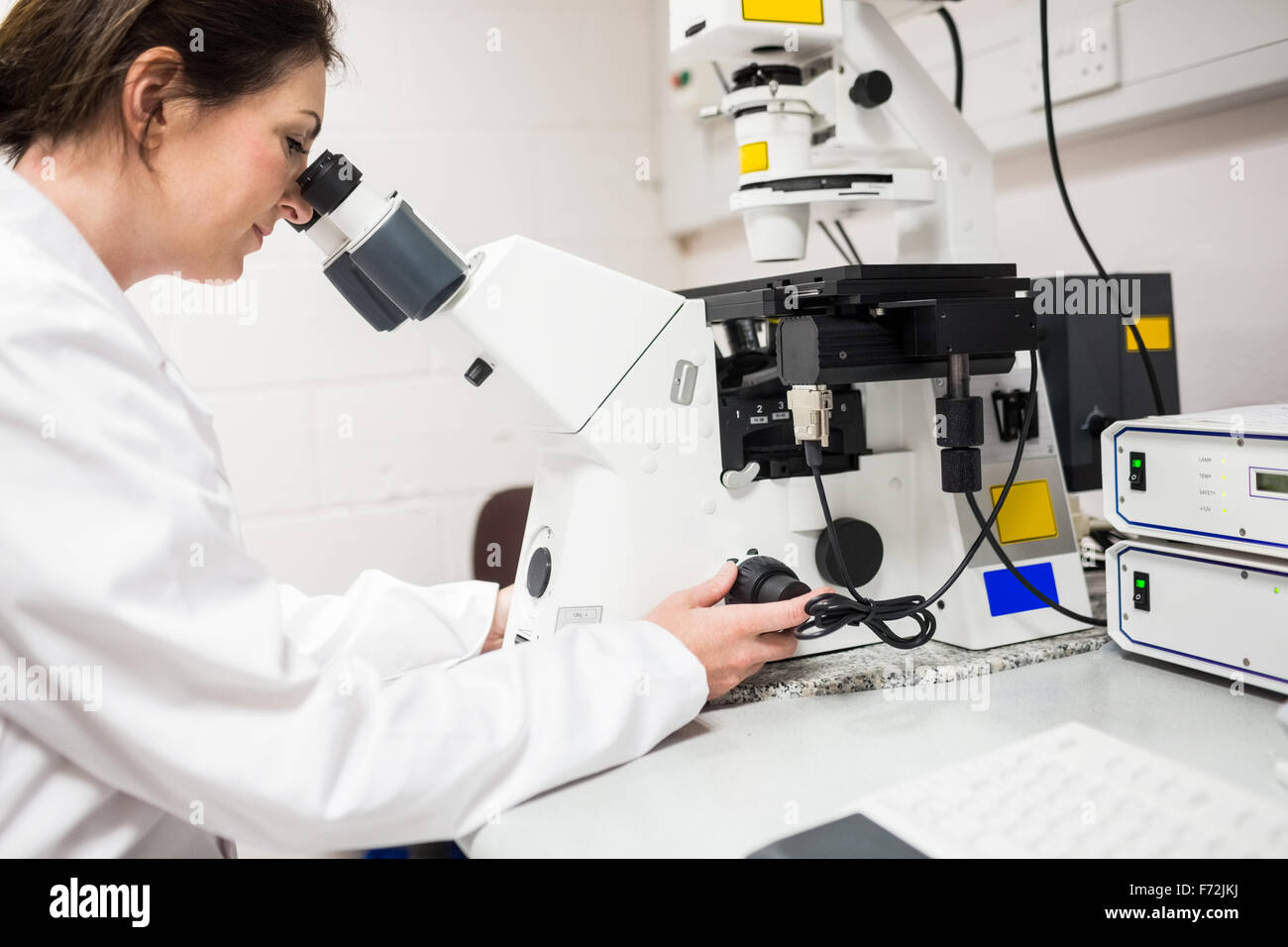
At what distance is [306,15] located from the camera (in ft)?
2.74

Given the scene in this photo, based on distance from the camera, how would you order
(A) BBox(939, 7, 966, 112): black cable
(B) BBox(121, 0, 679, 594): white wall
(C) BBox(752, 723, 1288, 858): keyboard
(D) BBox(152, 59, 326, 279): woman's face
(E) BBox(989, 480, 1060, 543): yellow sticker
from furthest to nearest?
(B) BBox(121, 0, 679, 594): white wall < (A) BBox(939, 7, 966, 112): black cable < (E) BBox(989, 480, 1060, 543): yellow sticker < (D) BBox(152, 59, 326, 279): woman's face < (C) BBox(752, 723, 1288, 858): keyboard

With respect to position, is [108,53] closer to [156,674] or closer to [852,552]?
[156,674]

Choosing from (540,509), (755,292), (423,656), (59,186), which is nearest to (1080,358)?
(755,292)

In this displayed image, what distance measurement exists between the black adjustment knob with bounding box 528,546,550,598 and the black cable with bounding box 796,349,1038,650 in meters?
0.25

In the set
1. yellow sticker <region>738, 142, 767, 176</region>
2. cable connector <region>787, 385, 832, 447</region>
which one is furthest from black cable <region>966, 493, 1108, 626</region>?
yellow sticker <region>738, 142, 767, 176</region>

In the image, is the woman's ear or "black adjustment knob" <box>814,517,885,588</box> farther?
"black adjustment knob" <box>814,517,885,588</box>

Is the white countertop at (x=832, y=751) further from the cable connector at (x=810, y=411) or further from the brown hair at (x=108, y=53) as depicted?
the brown hair at (x=108, y=53)

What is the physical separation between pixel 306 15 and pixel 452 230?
1.22m

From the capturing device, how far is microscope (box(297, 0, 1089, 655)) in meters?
0.85

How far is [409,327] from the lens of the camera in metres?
1.90

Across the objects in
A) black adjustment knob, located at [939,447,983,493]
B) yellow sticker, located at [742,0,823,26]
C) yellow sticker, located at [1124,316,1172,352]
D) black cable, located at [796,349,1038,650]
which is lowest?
black cable, located at [796,349,1038,650]

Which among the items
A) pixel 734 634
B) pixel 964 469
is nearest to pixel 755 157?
pixel 964 469

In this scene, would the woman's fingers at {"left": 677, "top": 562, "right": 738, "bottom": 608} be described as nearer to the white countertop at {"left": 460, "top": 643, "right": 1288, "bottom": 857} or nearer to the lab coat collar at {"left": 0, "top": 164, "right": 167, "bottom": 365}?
the white countertop at {"left": 460, "top": 643, "right": 1288, "bottom": 857}

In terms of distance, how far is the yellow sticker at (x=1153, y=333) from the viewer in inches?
45.0
